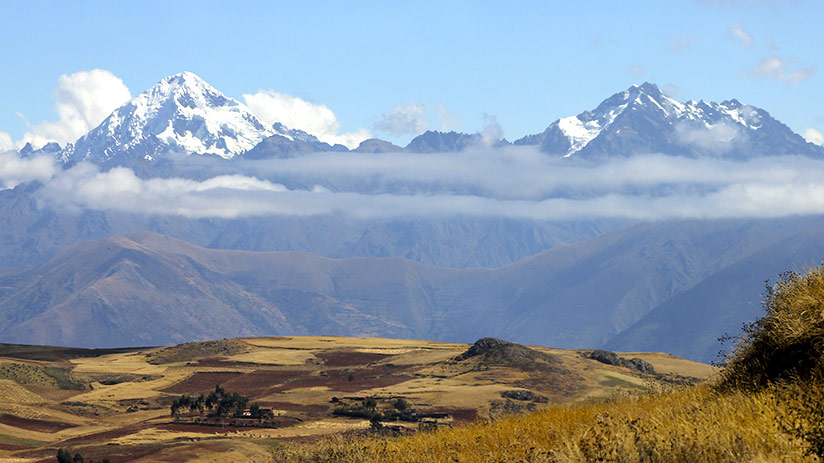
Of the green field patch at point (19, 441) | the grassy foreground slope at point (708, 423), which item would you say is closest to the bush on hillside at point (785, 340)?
the grassy foreground slope at point (708, 423)

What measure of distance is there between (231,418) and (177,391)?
1226 inches

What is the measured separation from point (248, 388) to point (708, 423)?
97.4m

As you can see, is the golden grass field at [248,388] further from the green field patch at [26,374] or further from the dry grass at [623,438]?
the dry grass at [623,438]

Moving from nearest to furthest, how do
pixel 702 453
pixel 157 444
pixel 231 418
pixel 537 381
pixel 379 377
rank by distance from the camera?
pixel 702 453 < pixel 157 444 < pixel 231 418 < pixel 537 381 < pixel 379 377

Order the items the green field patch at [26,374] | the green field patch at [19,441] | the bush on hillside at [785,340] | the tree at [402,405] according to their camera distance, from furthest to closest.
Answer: the green field patch at [26,374] → the tree at [402,405] → the green field patch at [19,441] → the bush on hillside at [785,340]

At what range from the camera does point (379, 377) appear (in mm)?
112125

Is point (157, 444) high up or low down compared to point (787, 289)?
down

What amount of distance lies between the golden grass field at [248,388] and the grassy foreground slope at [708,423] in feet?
87.1

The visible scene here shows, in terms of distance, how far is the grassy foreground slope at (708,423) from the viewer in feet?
43.8

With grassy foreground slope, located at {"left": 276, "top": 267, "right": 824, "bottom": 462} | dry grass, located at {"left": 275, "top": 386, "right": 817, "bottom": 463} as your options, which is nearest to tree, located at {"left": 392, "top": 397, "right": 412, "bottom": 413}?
dry grass, located at {"left": 275, "top": 386, "right": 817, "bottom": 463}

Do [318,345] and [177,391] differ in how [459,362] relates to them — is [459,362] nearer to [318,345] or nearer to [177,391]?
[177,391]

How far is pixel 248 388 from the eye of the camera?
4225 inches

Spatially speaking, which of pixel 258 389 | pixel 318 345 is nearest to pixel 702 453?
pixel 258 389

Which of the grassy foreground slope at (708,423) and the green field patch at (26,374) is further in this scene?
the green field patch at (26,374)
